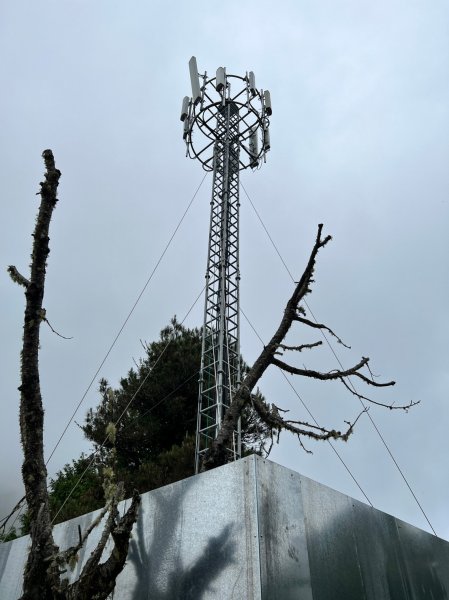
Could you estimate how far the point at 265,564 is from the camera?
3.77 m

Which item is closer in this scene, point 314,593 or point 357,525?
point 314,593

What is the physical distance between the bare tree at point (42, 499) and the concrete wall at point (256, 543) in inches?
15.3

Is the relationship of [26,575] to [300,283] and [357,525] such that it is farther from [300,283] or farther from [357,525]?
[300,283]

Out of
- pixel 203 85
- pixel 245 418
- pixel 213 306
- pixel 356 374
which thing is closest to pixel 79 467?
pixel 245 418

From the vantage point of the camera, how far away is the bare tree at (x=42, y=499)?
4.17 m

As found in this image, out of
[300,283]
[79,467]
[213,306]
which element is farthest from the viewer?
[79,467]

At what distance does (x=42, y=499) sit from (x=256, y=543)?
1906 mm

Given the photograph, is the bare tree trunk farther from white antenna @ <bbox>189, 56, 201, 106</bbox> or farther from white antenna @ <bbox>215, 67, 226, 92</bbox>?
white antenna @ <bbox>215, 67, 226, 92</bbox>

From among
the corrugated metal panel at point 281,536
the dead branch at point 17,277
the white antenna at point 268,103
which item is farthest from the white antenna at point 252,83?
the corrugated metal panel at point 281,536

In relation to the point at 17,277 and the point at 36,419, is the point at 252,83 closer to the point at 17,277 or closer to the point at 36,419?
the point at 17,277

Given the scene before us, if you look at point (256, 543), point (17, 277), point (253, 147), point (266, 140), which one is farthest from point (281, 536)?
point (253, 147)

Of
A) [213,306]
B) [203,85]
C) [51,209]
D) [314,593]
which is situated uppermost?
[203,85]

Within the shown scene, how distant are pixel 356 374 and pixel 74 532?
3644 mm

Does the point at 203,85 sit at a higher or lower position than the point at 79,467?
higher
